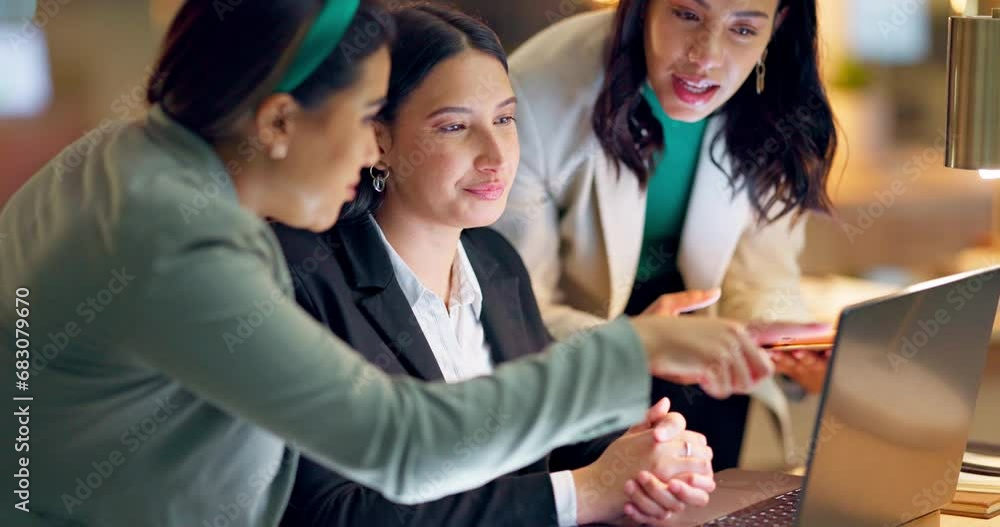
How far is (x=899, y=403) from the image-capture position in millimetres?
1348

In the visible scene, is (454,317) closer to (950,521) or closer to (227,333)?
(950,521)

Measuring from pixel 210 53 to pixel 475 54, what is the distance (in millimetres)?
628

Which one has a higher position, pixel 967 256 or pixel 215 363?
pixel 215 363

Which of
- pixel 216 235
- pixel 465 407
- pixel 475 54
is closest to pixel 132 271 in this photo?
pixel 216 235

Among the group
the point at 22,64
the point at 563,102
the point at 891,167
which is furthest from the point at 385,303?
the point at 891,167

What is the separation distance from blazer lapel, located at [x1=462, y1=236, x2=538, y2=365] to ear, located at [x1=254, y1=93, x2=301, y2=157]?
71 centimetres

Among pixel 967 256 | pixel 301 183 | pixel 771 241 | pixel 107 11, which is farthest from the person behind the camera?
pixel 967 256

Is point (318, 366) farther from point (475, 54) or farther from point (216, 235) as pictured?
point (475, 54)

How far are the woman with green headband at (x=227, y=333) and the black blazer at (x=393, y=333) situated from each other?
0.26 meters

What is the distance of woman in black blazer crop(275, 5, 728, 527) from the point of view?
4.75 feet

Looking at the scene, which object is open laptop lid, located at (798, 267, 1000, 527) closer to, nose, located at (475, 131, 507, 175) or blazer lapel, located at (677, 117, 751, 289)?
nose, located at (475, 131, 507, 175)

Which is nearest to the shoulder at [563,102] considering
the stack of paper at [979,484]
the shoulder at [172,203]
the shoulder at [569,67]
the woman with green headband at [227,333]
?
the shoulder at [569,67]

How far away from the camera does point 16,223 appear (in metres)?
1.11

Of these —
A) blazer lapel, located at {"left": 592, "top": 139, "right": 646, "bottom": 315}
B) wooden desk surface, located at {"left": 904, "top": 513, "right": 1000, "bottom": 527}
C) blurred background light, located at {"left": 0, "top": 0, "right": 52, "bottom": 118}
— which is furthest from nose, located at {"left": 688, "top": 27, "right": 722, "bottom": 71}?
blurred background light, located at {"left": 0, "top": 0, "right": 52, "bottom": 118}
